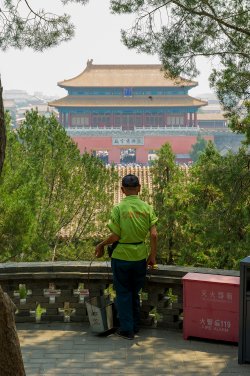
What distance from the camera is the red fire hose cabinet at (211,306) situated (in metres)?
5.77

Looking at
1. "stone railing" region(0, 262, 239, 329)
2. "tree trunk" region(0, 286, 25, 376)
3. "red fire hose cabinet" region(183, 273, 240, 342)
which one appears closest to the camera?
"tree trunk" region(0, 286, 25, 376)

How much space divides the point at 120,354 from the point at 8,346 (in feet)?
6.07

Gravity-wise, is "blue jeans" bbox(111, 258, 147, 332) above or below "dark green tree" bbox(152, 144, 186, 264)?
above

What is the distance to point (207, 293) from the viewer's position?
230 inches

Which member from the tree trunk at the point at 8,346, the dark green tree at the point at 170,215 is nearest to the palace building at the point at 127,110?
the dark green tree at the point at 170,215

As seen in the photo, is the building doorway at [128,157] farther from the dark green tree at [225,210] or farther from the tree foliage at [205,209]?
the dark green tree at [225,210]

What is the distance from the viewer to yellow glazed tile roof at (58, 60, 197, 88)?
282 ft

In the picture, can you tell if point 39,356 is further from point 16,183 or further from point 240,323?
point 16,183

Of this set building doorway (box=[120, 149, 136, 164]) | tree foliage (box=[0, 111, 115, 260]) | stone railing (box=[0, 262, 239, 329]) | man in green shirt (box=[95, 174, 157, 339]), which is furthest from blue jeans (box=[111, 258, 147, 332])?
building doorway (box=[120, 149, 136, 164])

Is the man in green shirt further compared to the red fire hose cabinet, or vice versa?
the man in green shirt

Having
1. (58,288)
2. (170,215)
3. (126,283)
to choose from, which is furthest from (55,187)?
(126,283)

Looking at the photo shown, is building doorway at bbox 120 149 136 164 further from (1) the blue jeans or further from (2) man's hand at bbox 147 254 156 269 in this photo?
(1) the blue jeans

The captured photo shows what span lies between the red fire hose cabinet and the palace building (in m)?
75.3

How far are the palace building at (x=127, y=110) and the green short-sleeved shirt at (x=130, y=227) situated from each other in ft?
247
